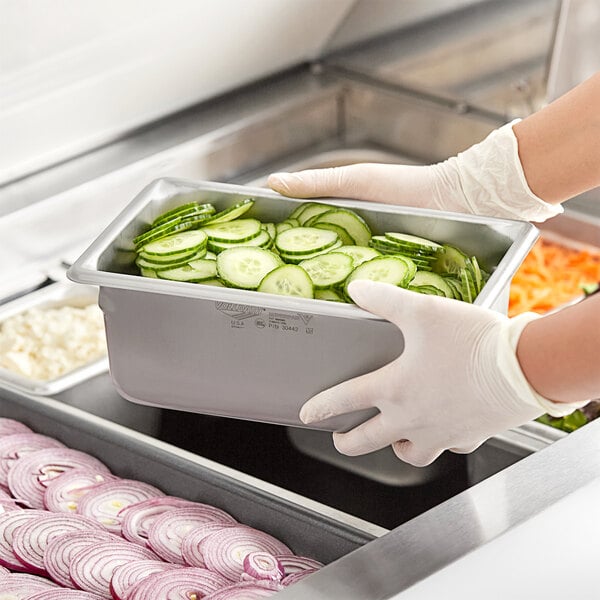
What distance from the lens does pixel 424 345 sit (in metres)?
1.37

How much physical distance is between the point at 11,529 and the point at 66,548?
0.38ft

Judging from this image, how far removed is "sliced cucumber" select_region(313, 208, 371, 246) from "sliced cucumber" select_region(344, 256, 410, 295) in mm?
136

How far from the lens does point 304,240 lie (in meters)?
1.54

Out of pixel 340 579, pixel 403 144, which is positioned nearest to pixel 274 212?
pixel 340 579


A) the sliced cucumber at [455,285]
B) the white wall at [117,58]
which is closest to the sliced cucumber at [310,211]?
the sliced cucumber at [455,285]

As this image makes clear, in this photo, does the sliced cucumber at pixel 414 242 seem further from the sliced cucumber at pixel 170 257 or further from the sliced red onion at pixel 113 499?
the sliced red onion at pixel 113 499

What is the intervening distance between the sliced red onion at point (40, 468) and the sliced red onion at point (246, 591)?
403mm

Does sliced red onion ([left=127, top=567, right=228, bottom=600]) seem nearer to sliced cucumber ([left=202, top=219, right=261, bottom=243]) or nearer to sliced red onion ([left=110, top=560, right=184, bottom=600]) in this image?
sliced red onion ([left=110, top=560, right=184, bottom=600])

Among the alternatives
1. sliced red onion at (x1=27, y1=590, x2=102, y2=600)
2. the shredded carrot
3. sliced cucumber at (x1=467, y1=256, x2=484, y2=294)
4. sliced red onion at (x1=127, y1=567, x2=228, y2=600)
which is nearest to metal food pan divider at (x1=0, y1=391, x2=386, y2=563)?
sliced red onion at (x1=127, y1=567, x2=228, y2=600)

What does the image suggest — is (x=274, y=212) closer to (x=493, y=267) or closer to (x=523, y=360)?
(x=493, y=267)

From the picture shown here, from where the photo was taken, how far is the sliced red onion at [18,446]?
1755 mm

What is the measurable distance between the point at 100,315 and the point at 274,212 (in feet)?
2.31

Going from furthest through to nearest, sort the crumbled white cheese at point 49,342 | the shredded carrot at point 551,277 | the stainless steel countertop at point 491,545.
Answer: the shredded carrot at point 551,277, the crumbled white cheese at point 49,342, the stainless steel countertop at point 491,545

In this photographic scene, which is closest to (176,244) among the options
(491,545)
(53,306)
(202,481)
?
(202,481)
